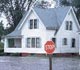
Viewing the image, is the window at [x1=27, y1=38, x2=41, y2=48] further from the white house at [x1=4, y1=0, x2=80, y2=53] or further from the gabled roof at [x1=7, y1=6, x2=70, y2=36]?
the gabled roof at [x1=7, y1=6, x2=70, y2=36]

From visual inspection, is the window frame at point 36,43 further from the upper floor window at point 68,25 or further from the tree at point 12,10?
the tree at point 12,10

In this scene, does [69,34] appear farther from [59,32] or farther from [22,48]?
[22,48]

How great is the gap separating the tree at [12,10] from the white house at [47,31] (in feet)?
51.0

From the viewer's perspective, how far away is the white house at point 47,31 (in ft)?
176

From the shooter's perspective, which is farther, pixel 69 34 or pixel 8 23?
pixel 8 23

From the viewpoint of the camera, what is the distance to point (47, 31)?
5328cm

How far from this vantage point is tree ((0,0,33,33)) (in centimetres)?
7244

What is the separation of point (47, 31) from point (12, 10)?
21.3 metres

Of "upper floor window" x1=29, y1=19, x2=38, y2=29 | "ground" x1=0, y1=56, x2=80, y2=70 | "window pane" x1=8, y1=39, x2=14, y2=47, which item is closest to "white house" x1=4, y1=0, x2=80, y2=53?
"upper floor window" x1=29, y1=19, x2=38, y2=29

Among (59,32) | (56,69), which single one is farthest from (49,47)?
(59,32)

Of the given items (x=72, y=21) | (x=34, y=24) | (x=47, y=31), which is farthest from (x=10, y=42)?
(x=72, y=21)

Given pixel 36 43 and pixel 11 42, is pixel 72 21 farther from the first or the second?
pixel 11 42

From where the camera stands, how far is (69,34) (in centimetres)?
5547

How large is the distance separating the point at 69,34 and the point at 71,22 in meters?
1.84
